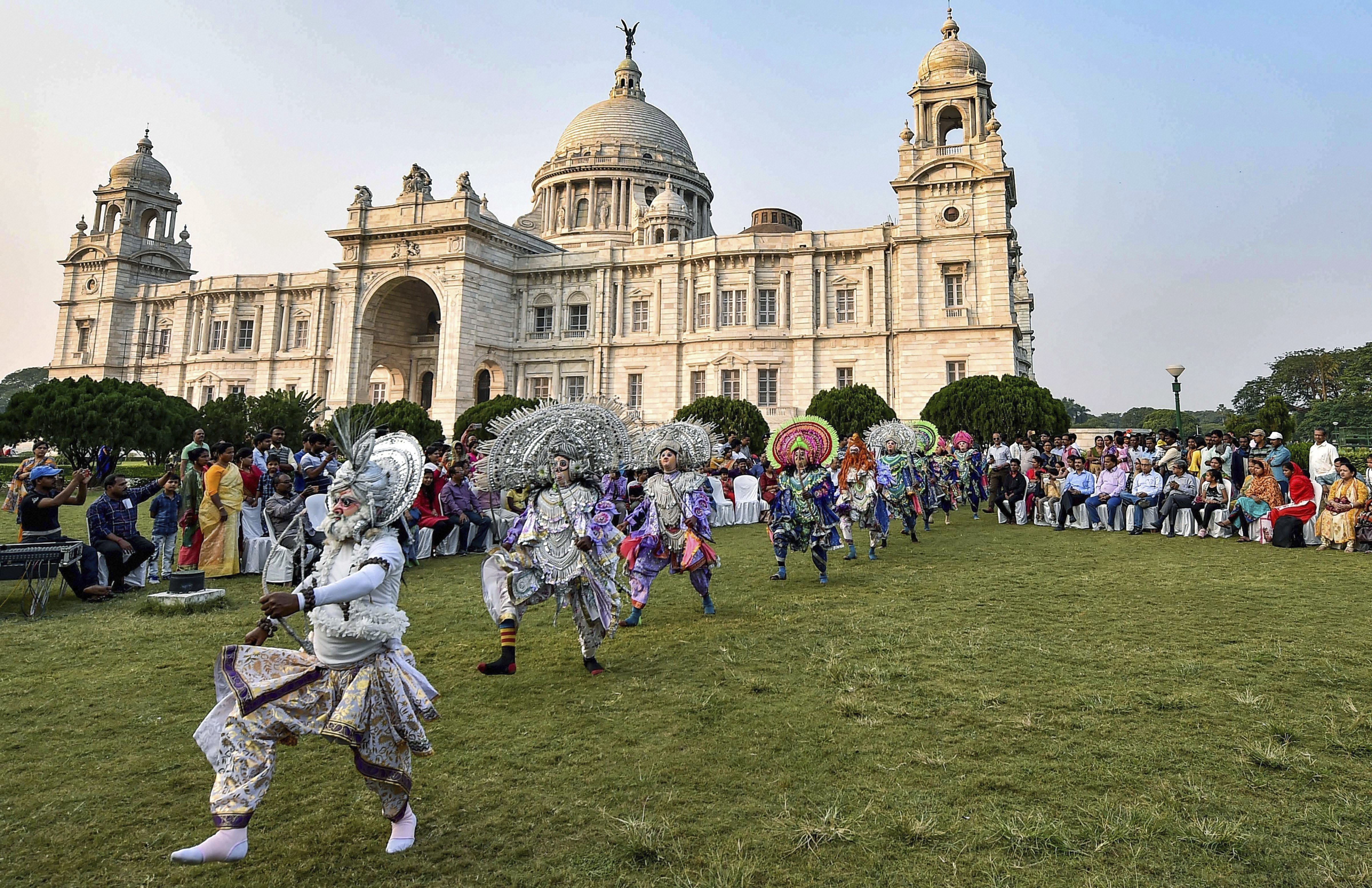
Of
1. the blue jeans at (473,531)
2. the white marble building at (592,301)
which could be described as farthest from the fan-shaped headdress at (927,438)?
the white marble building at (592,301)

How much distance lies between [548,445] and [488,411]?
26.5 meters

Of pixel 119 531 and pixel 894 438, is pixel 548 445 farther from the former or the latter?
pixel 894 438

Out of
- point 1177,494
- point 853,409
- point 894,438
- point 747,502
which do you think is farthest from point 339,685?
point 853,409

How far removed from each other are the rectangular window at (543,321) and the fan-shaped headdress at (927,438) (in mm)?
26758

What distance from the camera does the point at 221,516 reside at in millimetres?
9734

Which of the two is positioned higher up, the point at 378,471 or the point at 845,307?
the point at 845,307

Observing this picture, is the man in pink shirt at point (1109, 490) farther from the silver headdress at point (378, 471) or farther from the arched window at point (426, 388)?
the arched window at point (426, 388)

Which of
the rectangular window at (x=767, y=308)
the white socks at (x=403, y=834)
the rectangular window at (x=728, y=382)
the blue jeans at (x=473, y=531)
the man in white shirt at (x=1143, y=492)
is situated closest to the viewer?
the white socks at (x=403, y=834)

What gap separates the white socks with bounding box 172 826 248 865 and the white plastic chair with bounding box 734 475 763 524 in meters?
14.4

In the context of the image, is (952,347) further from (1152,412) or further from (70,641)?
(1152,412)

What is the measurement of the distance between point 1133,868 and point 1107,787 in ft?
2.43

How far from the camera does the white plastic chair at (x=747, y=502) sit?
17.3 meters

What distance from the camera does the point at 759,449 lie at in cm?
2975

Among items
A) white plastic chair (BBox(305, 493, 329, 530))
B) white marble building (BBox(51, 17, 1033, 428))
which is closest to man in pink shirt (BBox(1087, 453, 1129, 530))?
white plastic chair (BBox(305, 493, 329, 530))
